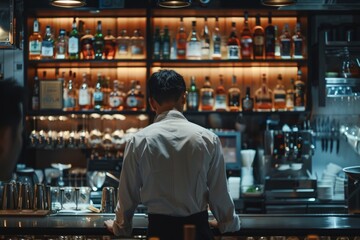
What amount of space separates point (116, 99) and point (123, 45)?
485 millimetres

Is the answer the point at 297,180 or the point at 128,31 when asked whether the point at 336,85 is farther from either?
the point at 128,31

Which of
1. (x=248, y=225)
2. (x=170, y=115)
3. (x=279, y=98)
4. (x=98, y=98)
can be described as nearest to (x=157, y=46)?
(x=98, y=98)

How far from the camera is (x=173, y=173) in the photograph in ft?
11.0

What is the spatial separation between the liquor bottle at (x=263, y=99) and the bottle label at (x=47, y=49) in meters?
1.84

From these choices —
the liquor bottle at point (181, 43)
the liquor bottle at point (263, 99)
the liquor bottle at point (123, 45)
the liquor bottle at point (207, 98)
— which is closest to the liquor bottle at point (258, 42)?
the liquor bottle at point (263, 99)

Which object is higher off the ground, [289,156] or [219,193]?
[219,193]

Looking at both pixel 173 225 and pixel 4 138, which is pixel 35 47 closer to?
pixel 4 138

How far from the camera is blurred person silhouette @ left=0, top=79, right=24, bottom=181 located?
662cm

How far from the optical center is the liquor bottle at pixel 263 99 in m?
6.61

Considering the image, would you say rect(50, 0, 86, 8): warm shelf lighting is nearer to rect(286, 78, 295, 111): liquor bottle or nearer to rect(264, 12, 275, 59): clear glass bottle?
rect(264, 12, 275, 59): clear glass bottle

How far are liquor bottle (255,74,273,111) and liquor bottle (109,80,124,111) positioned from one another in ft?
3.91

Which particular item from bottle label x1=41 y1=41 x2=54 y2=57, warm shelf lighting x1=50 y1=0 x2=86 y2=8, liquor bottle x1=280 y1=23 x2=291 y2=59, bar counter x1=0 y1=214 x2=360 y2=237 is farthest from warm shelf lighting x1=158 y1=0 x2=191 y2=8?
bottle label x1=41 y1=41 x2=54 y2=57

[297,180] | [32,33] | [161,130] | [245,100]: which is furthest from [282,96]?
[161,130]

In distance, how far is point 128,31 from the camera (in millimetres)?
6852
